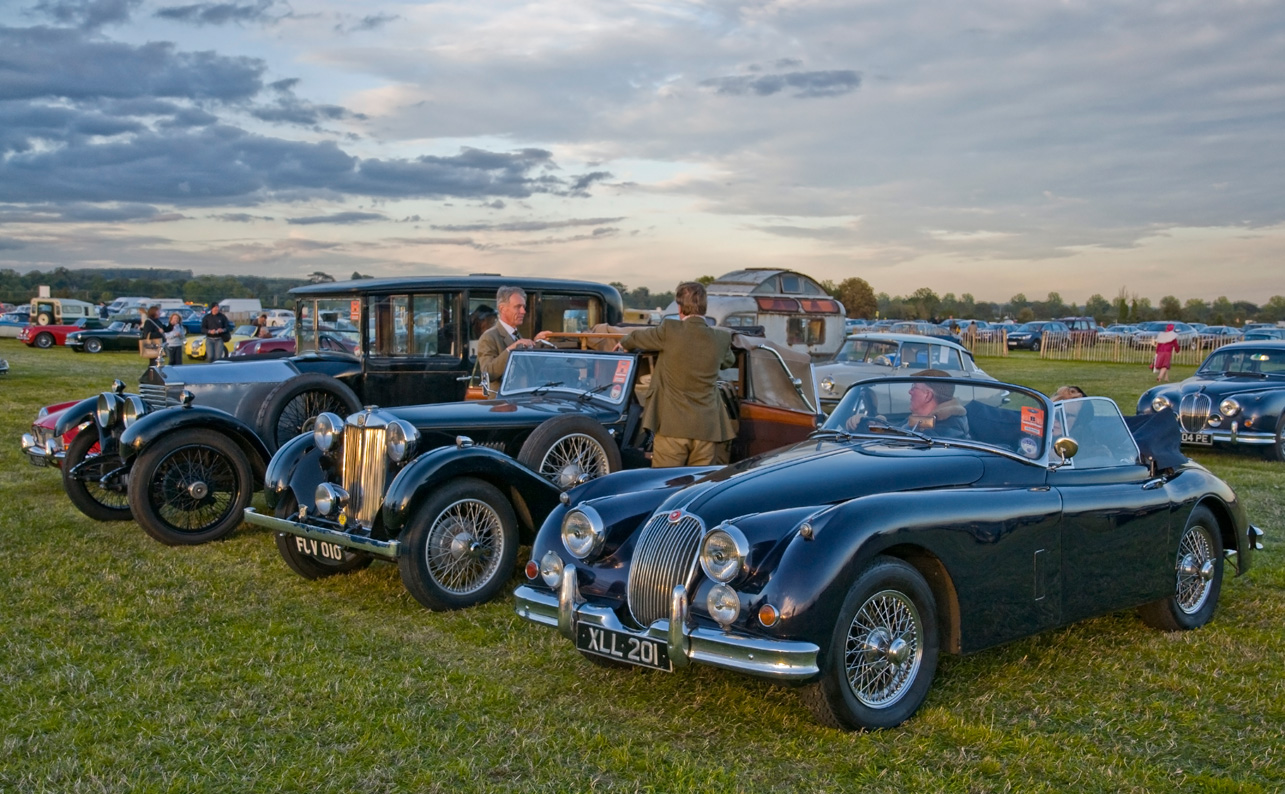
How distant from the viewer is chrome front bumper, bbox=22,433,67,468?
9672mm

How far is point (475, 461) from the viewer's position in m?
6.36

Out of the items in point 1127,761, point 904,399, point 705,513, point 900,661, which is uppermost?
point 904,399

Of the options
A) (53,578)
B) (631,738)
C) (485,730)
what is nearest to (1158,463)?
(631,738)

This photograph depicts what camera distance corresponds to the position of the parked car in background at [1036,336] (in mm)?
44250

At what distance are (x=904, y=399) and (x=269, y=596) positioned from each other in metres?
4.16

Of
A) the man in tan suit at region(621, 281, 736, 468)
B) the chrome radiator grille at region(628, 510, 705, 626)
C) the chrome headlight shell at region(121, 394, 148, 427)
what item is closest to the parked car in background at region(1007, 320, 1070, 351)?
the man in tan suit at region(621, 281, 736, 468)

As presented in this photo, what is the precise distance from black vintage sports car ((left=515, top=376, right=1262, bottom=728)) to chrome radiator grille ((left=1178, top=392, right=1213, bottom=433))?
28.8ft

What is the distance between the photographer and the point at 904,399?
5.77 m

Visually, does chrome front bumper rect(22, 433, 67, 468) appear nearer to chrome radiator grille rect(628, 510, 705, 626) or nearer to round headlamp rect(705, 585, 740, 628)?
chrome radiator grille rect(628, 510, 705, 626)

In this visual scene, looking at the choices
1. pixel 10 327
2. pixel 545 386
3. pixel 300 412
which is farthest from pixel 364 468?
pixel 10 327

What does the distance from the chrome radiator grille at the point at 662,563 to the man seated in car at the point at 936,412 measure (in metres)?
1.60

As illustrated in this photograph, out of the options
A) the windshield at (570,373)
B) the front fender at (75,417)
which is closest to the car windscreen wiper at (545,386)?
the windshield at (570,373)

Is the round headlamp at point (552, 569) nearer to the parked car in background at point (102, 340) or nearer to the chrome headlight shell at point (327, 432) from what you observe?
the chrome headlight shell at point (327, 432)

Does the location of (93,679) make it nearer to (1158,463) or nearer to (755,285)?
(1158,463)
